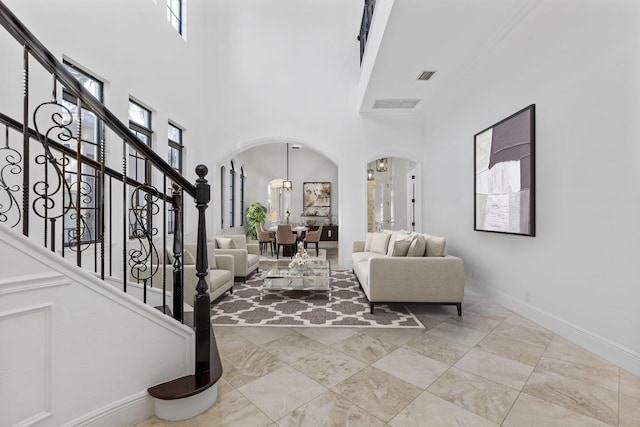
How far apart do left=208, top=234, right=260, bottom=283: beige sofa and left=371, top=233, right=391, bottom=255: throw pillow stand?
7.00 ft

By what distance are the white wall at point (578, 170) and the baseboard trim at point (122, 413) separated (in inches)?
128

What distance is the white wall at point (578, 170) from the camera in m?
2.20

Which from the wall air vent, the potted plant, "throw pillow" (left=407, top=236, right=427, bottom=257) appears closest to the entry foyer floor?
"throw pillow" (left=407, top=236, right=427, bottom=257)

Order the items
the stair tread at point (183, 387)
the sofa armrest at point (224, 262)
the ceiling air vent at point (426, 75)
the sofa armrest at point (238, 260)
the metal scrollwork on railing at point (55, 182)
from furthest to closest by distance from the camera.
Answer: the sofa armrest at point (238, 260) → the ceiling air vent at point (426, 75) → the sofa armrest at point (224, 262) → the stair tread at point (183, 387) → the metal scrollwork on railing at point (55, 182)

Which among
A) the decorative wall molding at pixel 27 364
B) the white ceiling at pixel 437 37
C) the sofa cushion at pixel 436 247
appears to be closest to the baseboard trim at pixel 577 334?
the sofa cushion at pixel 436 247

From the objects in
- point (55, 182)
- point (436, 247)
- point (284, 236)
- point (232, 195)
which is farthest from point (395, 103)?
point (55, 182)

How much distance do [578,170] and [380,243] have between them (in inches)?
115

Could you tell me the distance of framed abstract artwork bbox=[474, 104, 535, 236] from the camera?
10.1 feet

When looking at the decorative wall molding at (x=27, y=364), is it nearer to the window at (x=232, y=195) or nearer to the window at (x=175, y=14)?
the window at (x=175, y=14)

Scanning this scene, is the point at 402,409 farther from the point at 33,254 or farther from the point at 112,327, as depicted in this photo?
the point at 33,254

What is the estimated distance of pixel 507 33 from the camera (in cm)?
340

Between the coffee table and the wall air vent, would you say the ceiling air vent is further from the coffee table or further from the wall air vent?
the coffee table

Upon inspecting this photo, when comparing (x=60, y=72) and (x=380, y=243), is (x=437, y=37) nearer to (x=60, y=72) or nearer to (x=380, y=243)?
(x=380, y=243)

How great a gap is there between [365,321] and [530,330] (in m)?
1.59
